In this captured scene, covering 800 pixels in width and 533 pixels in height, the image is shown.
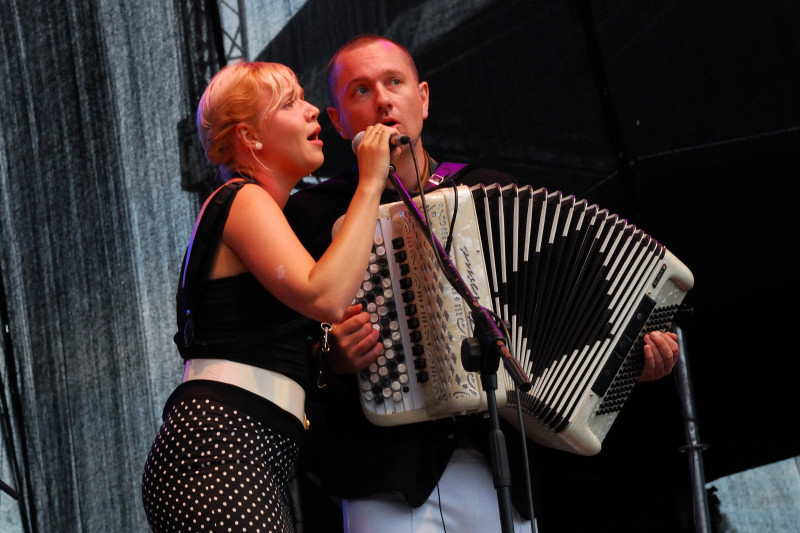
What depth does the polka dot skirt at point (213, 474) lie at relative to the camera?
1565mm

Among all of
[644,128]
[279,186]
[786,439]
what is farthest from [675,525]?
[279,186]

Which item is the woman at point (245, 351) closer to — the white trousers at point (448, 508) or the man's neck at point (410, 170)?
the white trousers at point (448, 508)

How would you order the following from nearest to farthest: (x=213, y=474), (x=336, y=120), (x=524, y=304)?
(x=213, y=474), (x=524, y=304), (x=336, y=120)

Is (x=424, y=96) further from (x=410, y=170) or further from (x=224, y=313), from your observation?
(x=224, y=313)

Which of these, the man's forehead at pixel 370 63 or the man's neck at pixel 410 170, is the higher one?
the man's forehead at pixel 370 63

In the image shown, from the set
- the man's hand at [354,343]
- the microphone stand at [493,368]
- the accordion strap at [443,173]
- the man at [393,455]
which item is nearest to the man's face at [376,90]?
the accordion strap at [443,173]

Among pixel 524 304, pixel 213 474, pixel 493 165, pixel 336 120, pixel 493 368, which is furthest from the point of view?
pixel 493 165

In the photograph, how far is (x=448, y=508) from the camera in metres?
2.10

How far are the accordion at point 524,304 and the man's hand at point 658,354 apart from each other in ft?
0.08

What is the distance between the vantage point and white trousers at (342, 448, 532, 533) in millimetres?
2066

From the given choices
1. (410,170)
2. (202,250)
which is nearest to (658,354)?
(410,170)

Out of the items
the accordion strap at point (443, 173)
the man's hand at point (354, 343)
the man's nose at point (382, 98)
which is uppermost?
the man's nose at point (382, 98)

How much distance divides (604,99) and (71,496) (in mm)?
2520

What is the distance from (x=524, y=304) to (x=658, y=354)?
471mm
